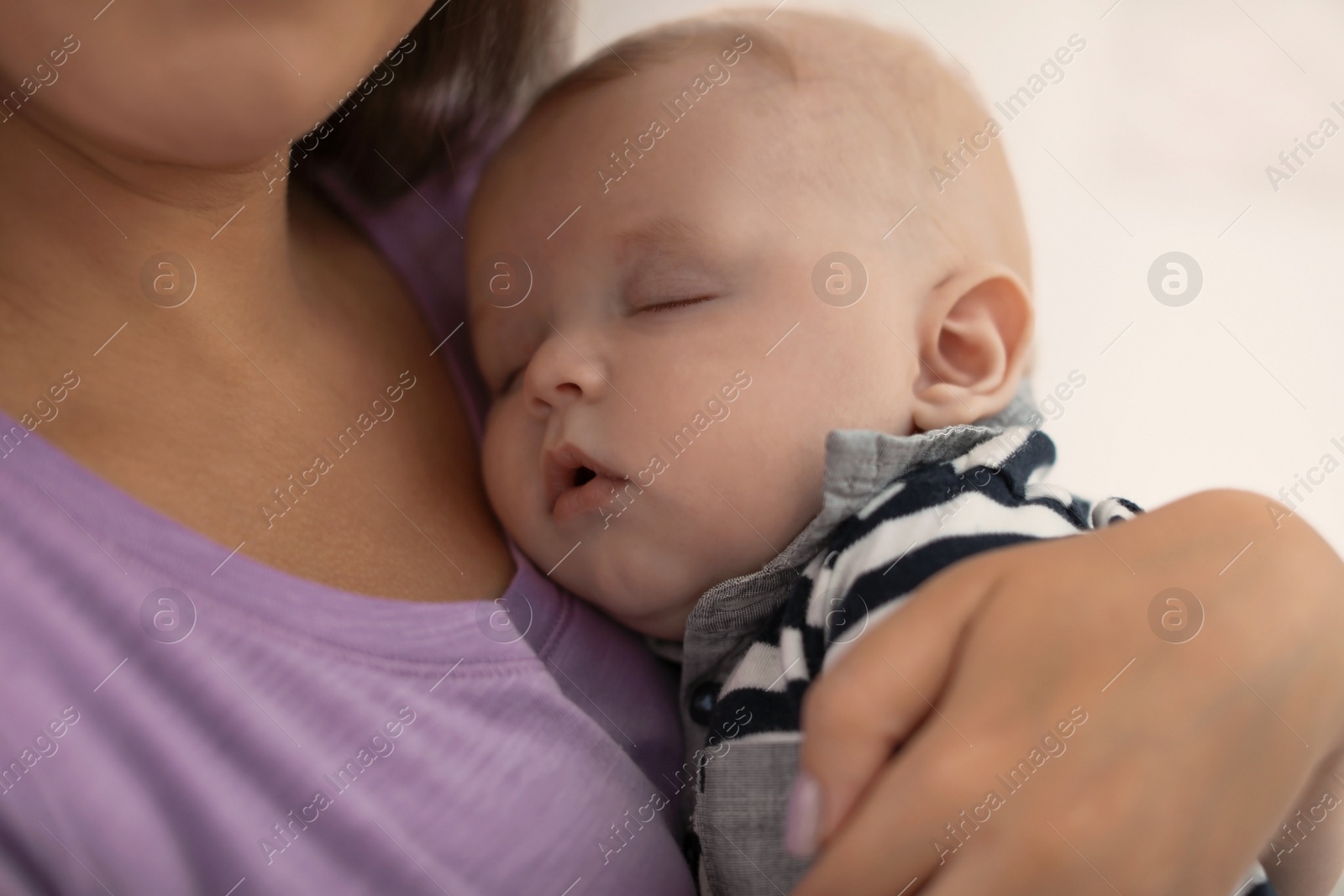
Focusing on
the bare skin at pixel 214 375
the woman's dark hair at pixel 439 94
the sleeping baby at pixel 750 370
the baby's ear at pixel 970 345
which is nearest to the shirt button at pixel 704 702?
the sleeping baby at pixel 750 370

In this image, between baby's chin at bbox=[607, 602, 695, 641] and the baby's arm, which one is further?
baby's chin at bbox=[607, 602, 695, 641]

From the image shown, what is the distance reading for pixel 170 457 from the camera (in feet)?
2.48

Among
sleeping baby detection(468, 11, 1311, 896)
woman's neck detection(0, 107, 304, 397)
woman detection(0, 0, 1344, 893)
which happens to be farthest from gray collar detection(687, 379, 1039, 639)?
Answer: woman's neck detection(0, 107, 304, 397)

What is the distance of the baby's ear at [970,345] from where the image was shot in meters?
0.99

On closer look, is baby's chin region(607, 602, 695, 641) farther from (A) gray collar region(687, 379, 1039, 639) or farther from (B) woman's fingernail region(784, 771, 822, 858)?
(B) woman's fingernail region(784, 771, 822, 858)

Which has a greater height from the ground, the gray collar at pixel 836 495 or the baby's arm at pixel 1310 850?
the gray collar at pixel 836 495

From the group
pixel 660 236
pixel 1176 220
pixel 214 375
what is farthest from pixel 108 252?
pixel 1176 220

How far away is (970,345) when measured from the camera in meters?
1.03

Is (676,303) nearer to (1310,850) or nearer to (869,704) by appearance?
(869,704)

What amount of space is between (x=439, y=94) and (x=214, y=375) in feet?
1.88

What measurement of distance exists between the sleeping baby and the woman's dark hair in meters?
0.19

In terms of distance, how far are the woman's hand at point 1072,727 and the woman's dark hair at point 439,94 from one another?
0.96 metres

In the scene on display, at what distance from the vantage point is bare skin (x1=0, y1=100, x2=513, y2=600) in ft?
2.45

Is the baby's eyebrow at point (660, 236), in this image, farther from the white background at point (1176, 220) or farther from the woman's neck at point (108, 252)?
the white background at point (1176, 220)
